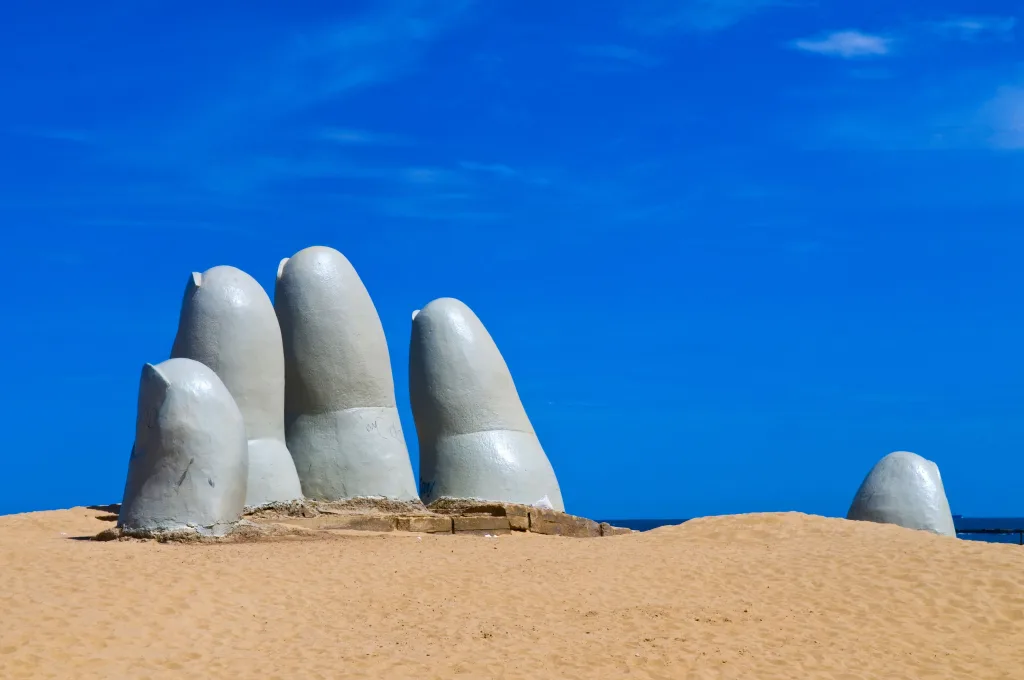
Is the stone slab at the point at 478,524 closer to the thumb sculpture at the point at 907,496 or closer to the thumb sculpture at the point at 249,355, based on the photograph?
the thumb sculpture at the point at 249,355

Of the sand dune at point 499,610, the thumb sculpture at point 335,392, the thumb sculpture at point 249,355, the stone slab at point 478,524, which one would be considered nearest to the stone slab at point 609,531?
the stone slab at point 478,524

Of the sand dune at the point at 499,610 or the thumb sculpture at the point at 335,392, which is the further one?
the thumb sculpture at the point at 335,392

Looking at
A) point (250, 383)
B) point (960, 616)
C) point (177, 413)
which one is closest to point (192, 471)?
point (177, 413)

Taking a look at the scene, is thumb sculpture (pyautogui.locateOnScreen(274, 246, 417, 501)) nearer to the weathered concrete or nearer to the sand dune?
the weathered concrete

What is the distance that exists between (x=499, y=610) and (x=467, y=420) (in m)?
5.87

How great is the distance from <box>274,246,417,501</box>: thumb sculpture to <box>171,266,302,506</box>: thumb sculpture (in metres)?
0.49

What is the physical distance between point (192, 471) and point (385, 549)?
2091mm

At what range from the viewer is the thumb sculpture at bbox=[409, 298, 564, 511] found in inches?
653

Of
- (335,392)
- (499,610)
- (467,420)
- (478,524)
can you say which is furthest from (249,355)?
(499,610)

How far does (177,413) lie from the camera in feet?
43.0

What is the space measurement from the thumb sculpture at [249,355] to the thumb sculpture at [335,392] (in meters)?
0.49

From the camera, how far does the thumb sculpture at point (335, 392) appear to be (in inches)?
623

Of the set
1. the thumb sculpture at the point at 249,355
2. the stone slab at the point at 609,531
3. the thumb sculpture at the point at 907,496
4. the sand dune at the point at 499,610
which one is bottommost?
the sand dune at the point at 499,610

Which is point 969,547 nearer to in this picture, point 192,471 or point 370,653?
point 370,653
